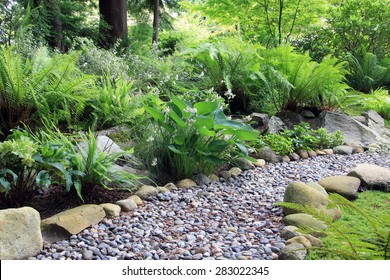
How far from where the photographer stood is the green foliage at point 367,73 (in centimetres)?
849

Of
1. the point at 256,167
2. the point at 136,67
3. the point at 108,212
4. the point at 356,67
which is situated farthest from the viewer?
the point at 356,67

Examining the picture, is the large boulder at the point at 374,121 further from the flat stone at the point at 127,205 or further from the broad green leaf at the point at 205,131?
the flat stone at the point at 127,205

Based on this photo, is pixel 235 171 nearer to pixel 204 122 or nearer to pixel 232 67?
pixel 204 122

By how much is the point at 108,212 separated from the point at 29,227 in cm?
61

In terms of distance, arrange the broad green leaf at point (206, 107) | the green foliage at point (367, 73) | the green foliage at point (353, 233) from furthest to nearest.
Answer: the green foliage at point (367, 73), the broad green leaf at point (206, 107), the green foliage at point (353, 233)

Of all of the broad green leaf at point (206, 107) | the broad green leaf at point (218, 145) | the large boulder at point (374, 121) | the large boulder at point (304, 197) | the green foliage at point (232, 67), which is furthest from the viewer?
the large boulder at point (374, 121)

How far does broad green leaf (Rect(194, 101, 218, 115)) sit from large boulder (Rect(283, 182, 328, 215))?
942mm

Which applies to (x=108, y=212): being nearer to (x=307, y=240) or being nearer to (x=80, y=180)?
(x=80, y=180)

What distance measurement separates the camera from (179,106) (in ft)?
11.3

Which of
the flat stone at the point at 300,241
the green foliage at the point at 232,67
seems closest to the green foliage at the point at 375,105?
the green foliage at the point at 232,67

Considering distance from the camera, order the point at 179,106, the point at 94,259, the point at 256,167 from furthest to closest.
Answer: the point at 256,167 → the point at 179,106 → the point at 94,259

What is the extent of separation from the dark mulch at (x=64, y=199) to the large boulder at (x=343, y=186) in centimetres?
165

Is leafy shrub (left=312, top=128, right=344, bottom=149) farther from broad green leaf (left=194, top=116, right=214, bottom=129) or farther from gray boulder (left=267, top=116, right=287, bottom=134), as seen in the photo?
broad green leaf (left=194, top=116, right=214, bottom=129)

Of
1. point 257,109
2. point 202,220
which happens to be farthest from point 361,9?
point 202,220
